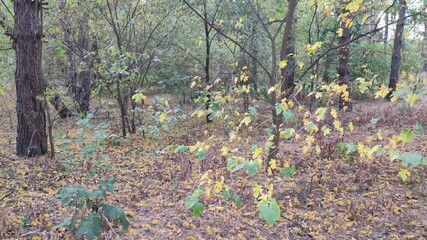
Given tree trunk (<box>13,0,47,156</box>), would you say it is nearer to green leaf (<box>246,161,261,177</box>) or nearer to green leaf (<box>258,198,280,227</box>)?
green leaf (<box>246,161,261,177</box>)

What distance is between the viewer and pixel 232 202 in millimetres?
3965

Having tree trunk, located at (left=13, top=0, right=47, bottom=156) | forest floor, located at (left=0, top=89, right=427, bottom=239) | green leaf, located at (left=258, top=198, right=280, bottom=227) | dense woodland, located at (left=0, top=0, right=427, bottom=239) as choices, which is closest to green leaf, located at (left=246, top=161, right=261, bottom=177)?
dense woodland, located at (left=0, top=0, right=427, bottom=239)

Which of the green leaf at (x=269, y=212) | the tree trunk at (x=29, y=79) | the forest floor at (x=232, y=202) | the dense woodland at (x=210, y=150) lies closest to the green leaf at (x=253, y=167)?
the dense woodland at (x=210, y=150)

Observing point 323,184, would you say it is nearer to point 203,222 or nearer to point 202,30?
point 203,222

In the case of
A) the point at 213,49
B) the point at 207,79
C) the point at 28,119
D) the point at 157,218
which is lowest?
the point at 157,218

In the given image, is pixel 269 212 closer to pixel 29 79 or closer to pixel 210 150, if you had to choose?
pixel 210 150

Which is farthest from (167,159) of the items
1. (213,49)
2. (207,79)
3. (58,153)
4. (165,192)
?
(213,49)

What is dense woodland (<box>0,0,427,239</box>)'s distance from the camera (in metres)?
2.42

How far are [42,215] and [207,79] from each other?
5948 millimetres

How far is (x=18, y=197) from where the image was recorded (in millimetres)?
3996

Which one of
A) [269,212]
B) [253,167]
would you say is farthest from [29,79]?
[269,212]

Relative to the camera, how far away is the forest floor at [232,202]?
10.9 ft

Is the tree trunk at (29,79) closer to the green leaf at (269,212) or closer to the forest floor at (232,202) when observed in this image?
the forest floor at (232,202)

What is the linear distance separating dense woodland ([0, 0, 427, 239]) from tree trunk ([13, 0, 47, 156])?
20mm
